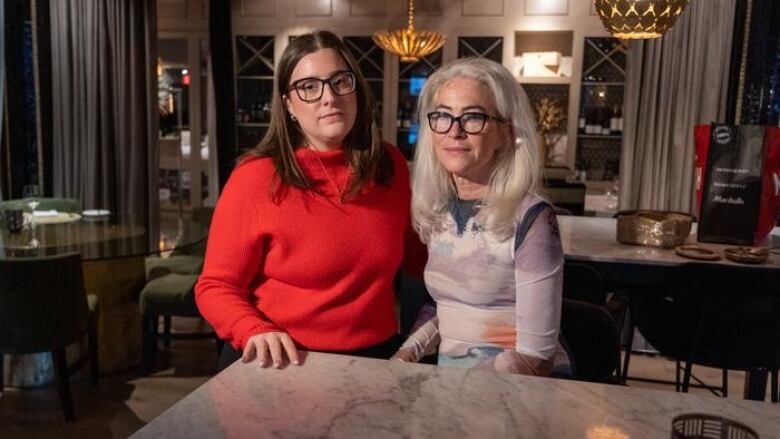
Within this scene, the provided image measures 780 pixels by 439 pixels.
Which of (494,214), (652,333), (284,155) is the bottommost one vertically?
(652,333)

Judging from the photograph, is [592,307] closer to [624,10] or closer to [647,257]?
[647,257]

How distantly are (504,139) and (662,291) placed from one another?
5.43ft

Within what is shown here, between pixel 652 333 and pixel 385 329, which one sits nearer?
pixel 385 329

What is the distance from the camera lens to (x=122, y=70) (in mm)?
5684

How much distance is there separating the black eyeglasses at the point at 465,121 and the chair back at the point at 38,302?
2.24 m

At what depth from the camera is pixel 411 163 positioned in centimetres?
403

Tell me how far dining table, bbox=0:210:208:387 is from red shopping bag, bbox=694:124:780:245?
8.67ft

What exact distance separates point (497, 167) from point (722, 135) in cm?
163

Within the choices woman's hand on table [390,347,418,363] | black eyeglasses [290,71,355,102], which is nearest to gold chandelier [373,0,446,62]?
black eyeglasses [290,71,355,102]

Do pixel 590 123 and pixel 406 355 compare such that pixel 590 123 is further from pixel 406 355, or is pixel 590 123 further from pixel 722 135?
pixel 406 355

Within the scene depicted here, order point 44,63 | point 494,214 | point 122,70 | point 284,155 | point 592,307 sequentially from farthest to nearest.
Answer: point 122,70 → point 44,63 → point 592,307 → point 284,155 → point 494,214

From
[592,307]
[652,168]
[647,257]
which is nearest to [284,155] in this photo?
[592,307]


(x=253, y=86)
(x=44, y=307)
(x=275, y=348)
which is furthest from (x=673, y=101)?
(x=253, y=86)

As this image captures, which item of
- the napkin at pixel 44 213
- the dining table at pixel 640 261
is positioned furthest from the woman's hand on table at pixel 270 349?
the napkin at pixel 44 213
